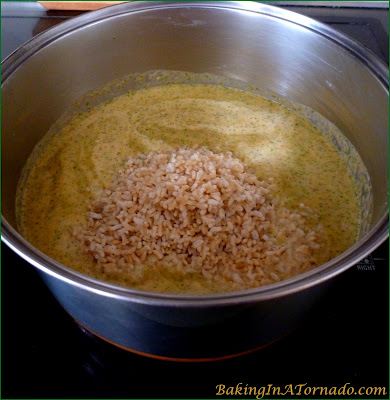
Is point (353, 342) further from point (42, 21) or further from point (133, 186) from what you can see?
point (42, 21)

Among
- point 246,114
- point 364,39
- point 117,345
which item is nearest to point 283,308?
point 117,345

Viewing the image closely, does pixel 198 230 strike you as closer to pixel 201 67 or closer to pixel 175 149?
pixel 175 149

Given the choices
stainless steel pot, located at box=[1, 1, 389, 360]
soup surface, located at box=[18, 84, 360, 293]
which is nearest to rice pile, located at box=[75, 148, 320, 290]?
soup surface, located at box=[18, 84, 360, 293]

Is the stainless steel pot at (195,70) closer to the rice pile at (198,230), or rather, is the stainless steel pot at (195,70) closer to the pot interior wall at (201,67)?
the pot interior wall at (201,67)

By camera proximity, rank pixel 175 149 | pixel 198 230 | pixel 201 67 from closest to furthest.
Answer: pixel 198 230, pixel 175 149, pixel 201 67

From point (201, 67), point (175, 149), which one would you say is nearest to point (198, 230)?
point (175, 149)
